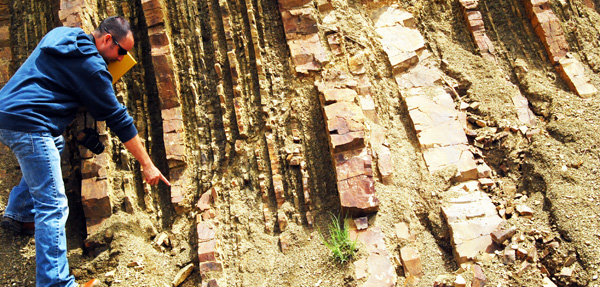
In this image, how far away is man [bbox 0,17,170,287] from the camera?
378 centimetres

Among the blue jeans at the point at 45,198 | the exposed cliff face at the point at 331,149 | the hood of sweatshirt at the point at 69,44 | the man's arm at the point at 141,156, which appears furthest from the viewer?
the exposed cliff face at the point at 331,149

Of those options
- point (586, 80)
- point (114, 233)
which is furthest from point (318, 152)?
point (586, 80)

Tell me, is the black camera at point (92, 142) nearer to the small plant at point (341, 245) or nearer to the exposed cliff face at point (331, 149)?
the exposed cliff face at point (331, 149)

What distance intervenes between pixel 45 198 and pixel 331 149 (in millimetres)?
2421

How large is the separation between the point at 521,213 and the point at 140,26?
426 cm

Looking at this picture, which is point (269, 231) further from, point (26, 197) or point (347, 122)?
point (26, 197)

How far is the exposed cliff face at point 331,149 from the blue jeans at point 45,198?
2.06 ft

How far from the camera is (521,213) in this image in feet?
14.7

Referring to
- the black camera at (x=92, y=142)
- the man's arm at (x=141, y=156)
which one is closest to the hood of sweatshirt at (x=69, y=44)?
the man's arm at (x=141, y=156)

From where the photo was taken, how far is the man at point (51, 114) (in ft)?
12.4

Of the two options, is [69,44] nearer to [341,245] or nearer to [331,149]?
[331,149]

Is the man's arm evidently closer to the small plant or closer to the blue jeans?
the blue jeans

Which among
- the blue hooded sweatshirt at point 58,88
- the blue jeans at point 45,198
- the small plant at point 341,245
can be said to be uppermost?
the blue hooded sweatshirt at point 58,88

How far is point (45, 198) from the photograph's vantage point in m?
3.84
